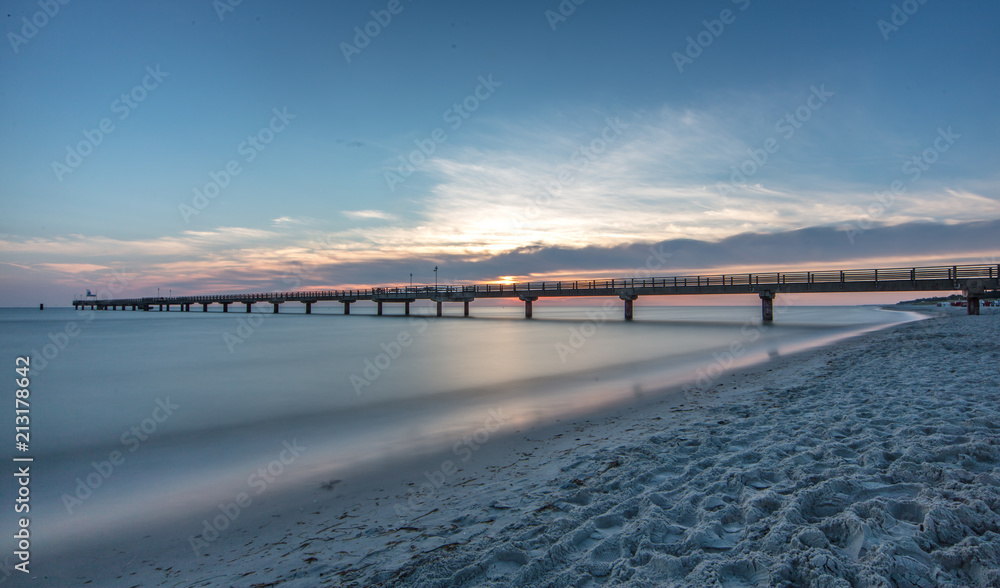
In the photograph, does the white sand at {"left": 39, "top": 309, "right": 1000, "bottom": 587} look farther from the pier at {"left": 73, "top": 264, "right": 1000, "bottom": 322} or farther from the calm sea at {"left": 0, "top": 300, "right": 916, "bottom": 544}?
the pier at {"left": 73, "top": 264, "right": 1000, "bottom": 322}

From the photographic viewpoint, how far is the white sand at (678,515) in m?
3.20

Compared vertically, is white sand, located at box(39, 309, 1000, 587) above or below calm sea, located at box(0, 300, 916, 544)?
above

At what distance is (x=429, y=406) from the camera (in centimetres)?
1260

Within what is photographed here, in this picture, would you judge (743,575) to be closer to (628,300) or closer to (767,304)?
(767,304)

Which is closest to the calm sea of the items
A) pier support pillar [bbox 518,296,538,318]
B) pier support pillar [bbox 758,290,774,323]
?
pier support pillar [bbox 758,290,774,323]

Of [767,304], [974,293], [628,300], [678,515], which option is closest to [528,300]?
[628,300]

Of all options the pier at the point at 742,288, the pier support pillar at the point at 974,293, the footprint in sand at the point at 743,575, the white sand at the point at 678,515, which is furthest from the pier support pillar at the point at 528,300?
the footprint in sand at the point at 743,575

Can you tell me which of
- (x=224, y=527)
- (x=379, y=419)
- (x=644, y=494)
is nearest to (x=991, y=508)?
(x=644, y=494)

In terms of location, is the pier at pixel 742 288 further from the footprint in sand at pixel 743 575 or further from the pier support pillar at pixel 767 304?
the footprint in sand at pixel 743 575

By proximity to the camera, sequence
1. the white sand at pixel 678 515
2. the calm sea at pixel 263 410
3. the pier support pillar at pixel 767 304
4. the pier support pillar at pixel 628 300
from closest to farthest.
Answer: the white sand at pixel 678 515
the calm sea at pixel 263 410
the pier support pillar at pixel 767 304
the pier support pillar at pixel 628 300

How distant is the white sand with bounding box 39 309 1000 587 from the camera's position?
10.5 feet

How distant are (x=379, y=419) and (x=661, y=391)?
7450mm

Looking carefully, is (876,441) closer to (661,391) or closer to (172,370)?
(661,391)

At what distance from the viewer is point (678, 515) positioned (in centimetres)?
410
